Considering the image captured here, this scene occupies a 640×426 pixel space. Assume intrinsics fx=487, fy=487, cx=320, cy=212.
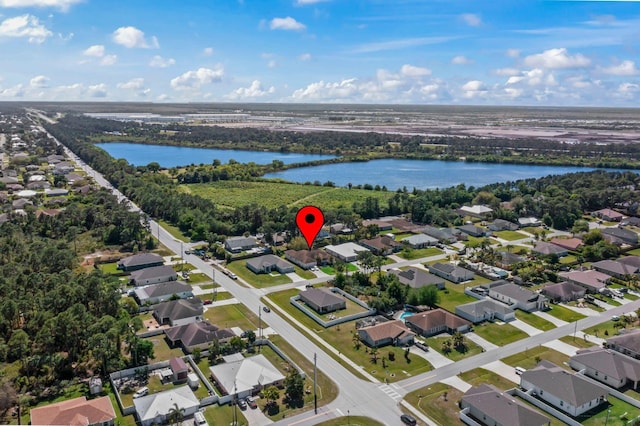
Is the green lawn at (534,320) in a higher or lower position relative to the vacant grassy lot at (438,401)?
higher

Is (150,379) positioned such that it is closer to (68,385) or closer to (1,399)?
(68,385)

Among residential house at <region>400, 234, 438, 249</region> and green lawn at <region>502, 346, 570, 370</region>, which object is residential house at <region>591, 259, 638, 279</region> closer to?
residential house at <region>400, 234, 438, 249</region>

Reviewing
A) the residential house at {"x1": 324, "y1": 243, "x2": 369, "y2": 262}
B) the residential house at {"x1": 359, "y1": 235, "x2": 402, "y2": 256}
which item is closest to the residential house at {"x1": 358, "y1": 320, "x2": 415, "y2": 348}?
the residential house at {"x1": 324, "y1": 243, "x2": 369, "y2": 262}

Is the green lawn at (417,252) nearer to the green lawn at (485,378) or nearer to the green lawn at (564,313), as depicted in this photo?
the green lawn at (564,313)

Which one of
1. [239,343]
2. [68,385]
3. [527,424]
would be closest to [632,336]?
[527,424]

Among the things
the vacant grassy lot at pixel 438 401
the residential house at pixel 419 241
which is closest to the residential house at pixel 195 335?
the vacant grassy lot at pixel 438 401

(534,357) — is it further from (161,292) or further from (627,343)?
(161,292)
